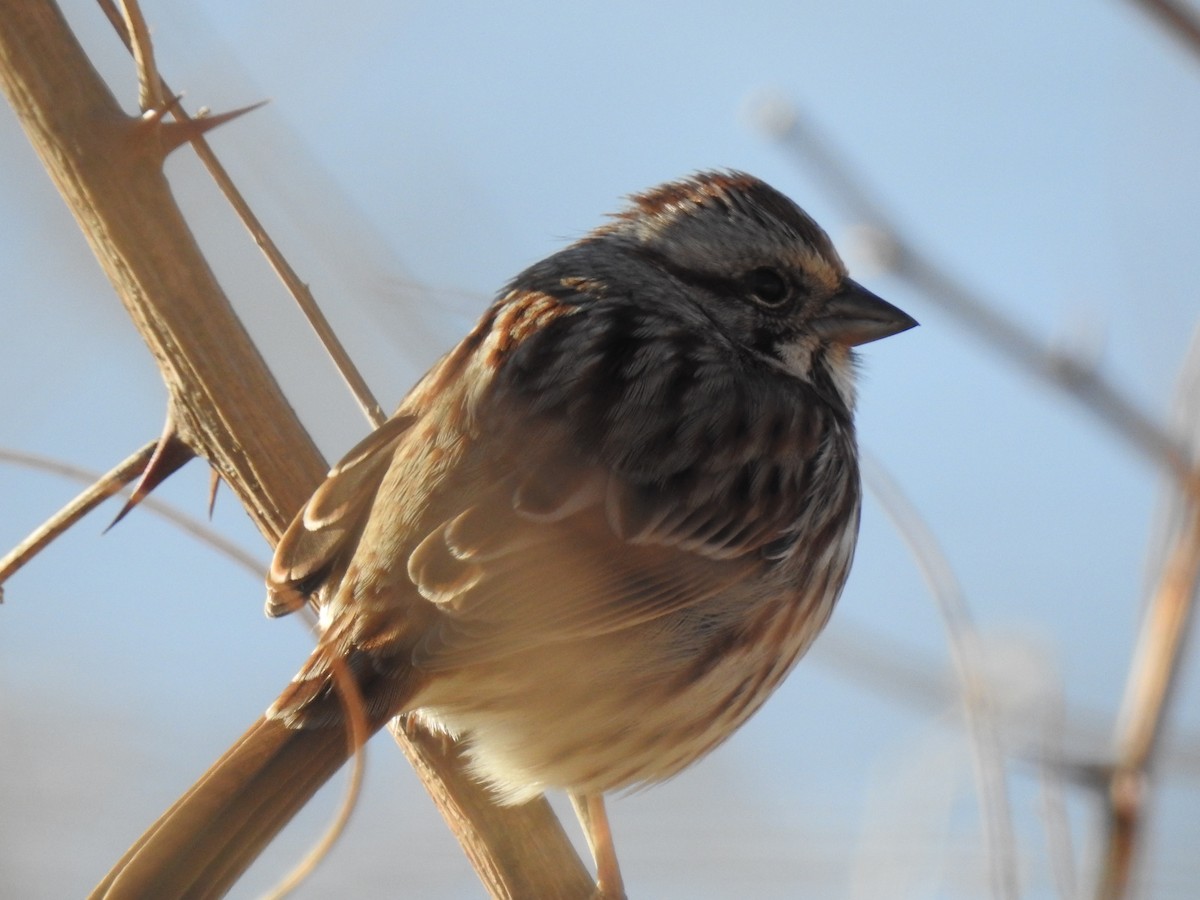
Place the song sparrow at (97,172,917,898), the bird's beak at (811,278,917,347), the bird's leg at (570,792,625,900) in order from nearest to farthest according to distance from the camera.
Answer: the song sparrow at (97,172,917,898)
the bird's leg at (570,792,625,900)
the bird's beak at (811,278,917,347)

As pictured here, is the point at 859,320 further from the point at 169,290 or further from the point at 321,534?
the point at 169,290

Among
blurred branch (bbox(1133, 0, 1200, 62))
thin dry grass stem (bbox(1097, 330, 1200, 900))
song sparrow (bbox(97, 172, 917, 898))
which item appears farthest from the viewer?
song sparrow (bbox(97, 172, 917, 898))

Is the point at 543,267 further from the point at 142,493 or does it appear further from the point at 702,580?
the point at 142,493

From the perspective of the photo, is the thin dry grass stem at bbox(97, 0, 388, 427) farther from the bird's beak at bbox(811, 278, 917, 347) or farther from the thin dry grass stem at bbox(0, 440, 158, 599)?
the bird's beak at bbox(811, 278, 917, 347)

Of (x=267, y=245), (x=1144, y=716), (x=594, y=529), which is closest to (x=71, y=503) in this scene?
(x=267, y=245)

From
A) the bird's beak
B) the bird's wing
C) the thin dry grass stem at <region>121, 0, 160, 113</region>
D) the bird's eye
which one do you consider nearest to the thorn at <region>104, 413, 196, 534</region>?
the bird's wing

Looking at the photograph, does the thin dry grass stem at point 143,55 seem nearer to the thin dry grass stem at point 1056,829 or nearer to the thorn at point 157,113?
the thorn at point 157,113

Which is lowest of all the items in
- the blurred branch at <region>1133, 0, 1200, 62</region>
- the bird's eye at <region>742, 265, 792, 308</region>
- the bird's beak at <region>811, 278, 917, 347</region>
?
the bird's beak at <region>811, 278, 917, 347</region>

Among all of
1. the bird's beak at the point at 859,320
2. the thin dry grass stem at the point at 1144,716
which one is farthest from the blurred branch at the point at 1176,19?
the bird's beak at the point at 859,320
